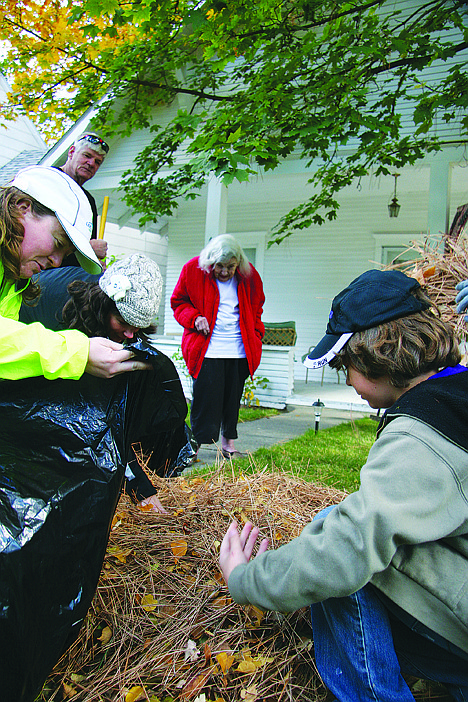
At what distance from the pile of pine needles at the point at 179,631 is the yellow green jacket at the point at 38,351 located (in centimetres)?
89

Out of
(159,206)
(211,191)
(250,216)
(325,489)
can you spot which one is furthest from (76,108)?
(250,216)

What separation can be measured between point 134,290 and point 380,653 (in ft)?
4.11

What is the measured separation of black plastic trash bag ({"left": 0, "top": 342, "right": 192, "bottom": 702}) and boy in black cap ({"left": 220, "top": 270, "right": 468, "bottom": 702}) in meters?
0.41

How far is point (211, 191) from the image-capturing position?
7.30 m

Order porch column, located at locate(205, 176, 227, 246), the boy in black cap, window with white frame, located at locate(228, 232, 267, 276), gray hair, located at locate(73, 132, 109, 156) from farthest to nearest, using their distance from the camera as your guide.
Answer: window with white frame, located at locate(228, 232, 267, 276) → porch column, located at locate(205, 176, 227, 246) → gray hair, located at locate(73, 132, 109, 156) → the boy in black cap

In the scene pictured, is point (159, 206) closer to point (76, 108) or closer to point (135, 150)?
point (76, 108)

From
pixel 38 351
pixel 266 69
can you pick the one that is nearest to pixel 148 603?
pixel 38 351

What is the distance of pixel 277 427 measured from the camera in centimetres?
591

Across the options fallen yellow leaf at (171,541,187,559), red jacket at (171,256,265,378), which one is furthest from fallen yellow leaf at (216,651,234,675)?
red jacket at (171,256,265,378)

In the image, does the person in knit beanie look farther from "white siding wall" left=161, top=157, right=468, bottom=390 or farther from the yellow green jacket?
"white siding wall" left=161, top=157, right=468, bottom=390

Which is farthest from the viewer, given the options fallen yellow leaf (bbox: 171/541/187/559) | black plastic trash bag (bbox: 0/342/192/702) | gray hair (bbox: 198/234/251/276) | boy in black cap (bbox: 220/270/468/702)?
gray hair (bbox: 198/234/251/276)

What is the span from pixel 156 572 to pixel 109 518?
57cm

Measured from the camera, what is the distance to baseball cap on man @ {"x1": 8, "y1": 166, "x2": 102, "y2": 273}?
1419mm

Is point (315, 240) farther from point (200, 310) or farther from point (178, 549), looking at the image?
point (178, 549)
